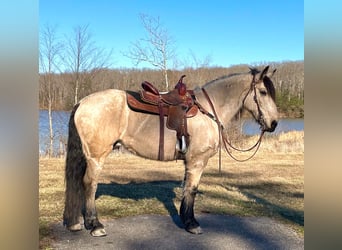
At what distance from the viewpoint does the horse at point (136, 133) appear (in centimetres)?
457

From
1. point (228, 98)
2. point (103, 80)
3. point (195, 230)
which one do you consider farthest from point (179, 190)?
point (103, 80)

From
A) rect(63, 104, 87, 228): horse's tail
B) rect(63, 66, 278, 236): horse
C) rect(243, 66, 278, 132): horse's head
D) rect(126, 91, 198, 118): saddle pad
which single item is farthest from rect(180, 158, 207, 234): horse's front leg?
rect(63, 104, 87, 228): horse's tail

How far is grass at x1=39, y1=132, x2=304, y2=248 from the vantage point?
18.6ft

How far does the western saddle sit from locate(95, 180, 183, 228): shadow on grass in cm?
148

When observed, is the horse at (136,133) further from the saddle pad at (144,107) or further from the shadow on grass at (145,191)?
the shadow on grass at (145,191)

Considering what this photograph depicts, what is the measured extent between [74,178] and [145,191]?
2.72 metres

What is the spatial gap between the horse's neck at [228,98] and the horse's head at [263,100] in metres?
0.18

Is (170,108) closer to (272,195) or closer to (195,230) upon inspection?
(195,230)

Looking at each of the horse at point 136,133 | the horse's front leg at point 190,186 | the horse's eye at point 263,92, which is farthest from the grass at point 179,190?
the horse's eye at point 263,92

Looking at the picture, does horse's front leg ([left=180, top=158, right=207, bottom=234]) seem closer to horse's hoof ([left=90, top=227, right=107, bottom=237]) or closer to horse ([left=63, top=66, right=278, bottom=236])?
horse ([left=63, top=66, right=278, bottom=236])

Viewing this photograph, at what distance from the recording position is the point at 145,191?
715 cm
